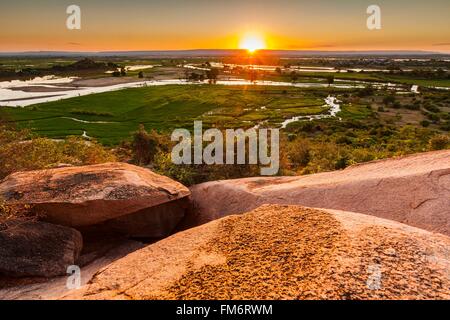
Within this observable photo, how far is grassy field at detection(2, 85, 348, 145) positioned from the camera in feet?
261

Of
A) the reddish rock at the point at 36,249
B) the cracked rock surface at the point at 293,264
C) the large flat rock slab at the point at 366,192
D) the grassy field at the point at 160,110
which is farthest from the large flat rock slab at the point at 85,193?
the grassy field at the point at 160,110

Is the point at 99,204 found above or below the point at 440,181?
below

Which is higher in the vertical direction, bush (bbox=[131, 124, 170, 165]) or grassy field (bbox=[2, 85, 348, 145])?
grassy field (bbox=[2, 85, 348, 145])

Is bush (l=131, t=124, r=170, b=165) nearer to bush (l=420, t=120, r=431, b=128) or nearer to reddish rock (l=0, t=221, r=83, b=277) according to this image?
reddish rock (l=0, t=221, r=83, b=277)

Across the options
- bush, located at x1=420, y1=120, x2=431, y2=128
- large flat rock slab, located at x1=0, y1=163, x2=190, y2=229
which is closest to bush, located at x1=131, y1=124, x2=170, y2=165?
large flat rock slab, located at x1=0, y1=163, x2=190, y2=229

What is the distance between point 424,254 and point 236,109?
98438mm

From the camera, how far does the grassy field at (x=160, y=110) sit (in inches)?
3137

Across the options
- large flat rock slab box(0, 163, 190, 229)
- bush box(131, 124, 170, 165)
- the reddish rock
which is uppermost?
large flat rock slab box(0, 163, 190, 229)

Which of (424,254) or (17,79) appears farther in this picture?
(17,79)

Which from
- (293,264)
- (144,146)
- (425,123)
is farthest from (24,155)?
(425,123)
